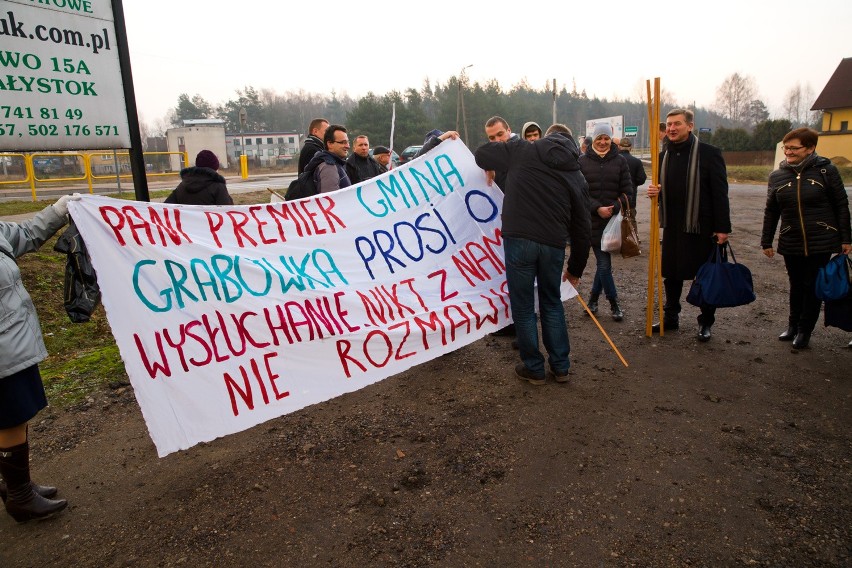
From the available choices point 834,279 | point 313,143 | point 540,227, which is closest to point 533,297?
point 540,227

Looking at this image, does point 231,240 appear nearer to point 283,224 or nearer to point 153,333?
point 283,224

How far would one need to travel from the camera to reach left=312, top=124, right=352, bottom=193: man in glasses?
4973 millimetres

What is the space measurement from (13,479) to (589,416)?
340 centimetres

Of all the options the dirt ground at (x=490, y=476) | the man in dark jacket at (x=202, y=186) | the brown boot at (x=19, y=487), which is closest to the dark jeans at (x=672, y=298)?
the dirt ground at (x=490, y=476)

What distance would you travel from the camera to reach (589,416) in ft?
12.7

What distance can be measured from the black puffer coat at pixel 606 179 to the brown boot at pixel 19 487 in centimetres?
509

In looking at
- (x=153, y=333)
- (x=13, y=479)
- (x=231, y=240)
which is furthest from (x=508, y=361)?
(x=13, y=479)

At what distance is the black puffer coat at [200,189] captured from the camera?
467cm

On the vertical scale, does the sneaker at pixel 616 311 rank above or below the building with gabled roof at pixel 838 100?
below

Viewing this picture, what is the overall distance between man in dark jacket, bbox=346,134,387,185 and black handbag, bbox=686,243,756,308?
137 inches

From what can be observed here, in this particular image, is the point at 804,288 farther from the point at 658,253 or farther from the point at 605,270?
the point at 605,270

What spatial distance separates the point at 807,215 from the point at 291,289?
4.38 meters

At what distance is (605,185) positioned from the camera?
5.92 metres

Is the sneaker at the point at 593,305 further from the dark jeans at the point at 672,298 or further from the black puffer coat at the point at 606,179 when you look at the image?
the dark jeans at the point at 672,298
